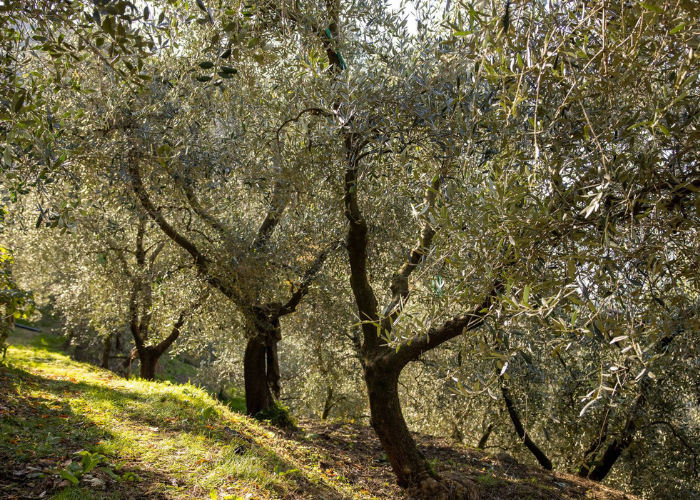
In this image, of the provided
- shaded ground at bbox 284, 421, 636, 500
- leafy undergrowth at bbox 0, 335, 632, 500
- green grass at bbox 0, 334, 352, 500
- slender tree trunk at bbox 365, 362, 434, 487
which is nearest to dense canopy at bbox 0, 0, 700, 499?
slender tree trunk at bbox 365, 362, 434, 487

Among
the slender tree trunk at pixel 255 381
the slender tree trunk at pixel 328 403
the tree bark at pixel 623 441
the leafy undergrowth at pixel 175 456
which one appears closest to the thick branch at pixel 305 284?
the slender tree trunk at pixel 255 381

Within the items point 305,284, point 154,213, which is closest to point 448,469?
point 305,284

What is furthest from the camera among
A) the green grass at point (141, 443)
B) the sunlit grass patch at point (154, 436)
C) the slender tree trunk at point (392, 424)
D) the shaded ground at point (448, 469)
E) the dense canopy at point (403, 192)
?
the shaded ground at point (448, 469)

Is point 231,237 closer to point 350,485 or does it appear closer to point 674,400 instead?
point 350,485

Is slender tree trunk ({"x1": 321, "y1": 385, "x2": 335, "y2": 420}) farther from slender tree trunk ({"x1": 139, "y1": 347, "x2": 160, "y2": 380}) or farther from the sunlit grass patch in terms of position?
the sunlit grass patch

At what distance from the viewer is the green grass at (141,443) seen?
4.12 meters

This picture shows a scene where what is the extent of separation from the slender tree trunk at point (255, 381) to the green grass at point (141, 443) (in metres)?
1.88

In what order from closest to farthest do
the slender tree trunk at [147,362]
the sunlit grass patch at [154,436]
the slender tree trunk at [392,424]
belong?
1. the sunlit grass patch at [154,436]
2. the slender tree trunk at [392,424]
3. the slender tree trunk at [147,362]

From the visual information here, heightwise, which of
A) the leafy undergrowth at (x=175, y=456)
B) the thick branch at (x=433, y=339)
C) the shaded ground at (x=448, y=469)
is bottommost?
the shaded ground at (x=448, y=469)

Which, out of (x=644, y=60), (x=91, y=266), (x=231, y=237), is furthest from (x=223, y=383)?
(x=644, y=60)

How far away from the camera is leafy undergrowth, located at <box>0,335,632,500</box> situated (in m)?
4.00

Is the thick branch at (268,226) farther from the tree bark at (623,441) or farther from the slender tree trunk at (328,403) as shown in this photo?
the slender tree trunk at (328,403)

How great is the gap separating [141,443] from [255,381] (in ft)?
15.7

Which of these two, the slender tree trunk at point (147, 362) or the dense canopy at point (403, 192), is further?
the slender tree trunk at point (147, 362)
